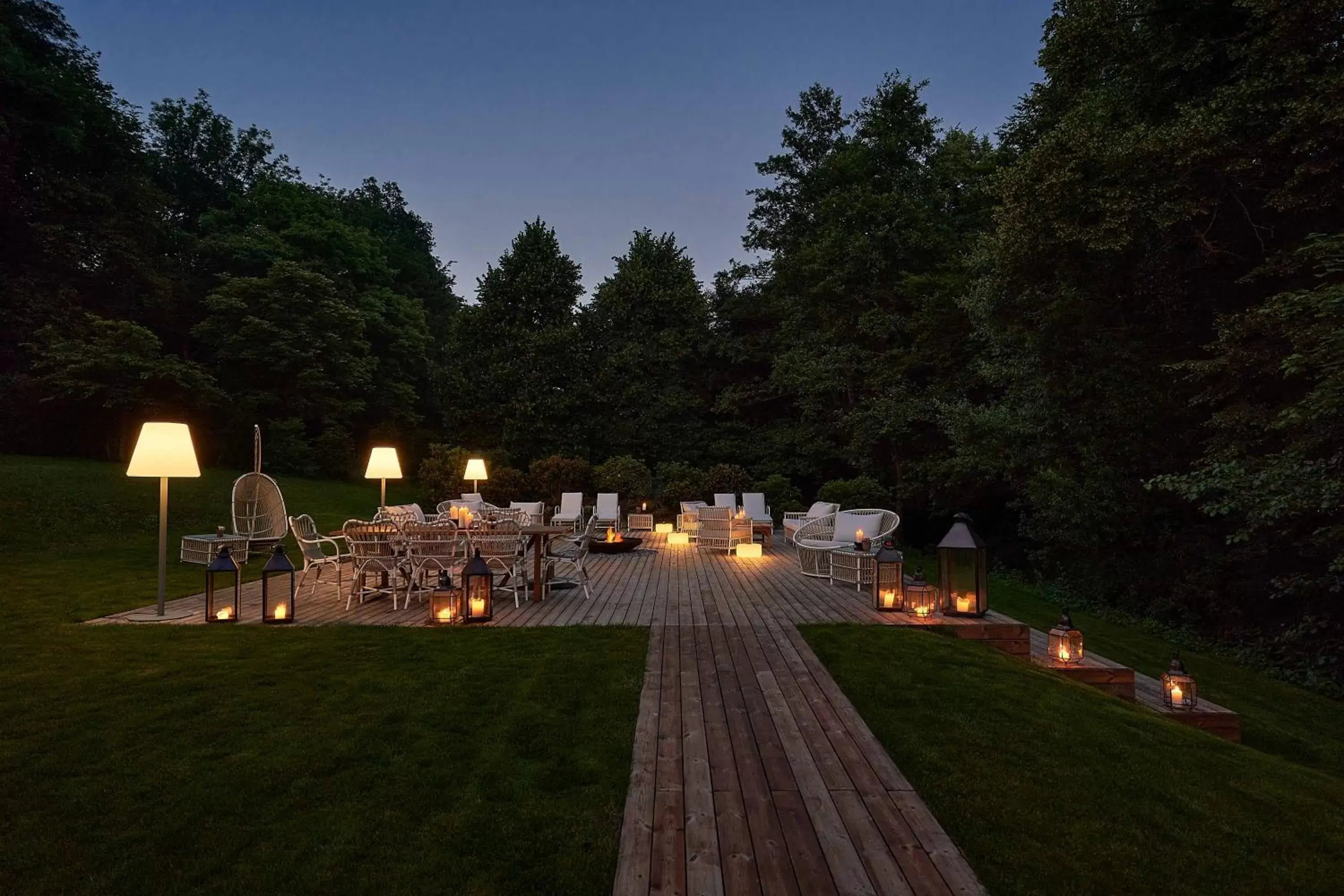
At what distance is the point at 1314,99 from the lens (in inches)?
243

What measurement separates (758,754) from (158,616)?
5.95 meters

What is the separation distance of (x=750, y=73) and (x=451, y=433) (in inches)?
621

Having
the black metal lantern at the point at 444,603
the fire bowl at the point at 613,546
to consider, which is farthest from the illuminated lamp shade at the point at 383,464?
the fire bowl at the point at 613,546

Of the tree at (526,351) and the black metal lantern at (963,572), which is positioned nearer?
the black metal lantern at (963,572)

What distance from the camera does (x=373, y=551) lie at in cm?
667

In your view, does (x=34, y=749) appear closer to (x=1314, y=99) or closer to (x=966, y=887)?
(x=966, y=887)

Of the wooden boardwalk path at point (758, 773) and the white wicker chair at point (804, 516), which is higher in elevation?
the white wicker chair at point (804, 516)

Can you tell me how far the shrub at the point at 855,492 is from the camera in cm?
1373

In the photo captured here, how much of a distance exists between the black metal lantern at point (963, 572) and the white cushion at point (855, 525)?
2.21 m

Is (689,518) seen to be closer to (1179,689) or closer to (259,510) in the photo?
(259,510)

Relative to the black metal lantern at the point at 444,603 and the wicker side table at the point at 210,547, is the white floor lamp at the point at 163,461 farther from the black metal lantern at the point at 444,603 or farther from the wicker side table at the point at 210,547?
the wicker side table at the point at 210,547

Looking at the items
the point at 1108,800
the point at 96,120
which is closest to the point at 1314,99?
the point at 1108,800

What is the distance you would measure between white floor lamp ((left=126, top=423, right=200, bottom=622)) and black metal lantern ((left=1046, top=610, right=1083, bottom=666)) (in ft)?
25.2

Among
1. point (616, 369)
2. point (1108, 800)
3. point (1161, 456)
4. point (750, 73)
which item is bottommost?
point (1108, 800)
